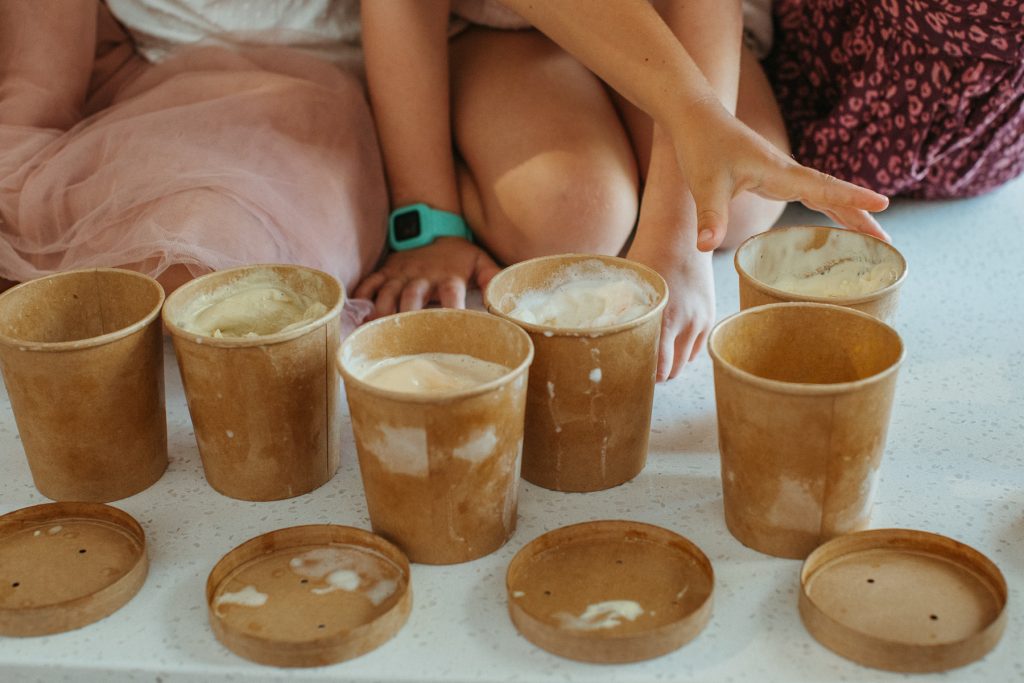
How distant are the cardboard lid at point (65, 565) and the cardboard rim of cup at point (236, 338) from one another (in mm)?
155

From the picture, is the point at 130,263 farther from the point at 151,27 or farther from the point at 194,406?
the point at 151,27

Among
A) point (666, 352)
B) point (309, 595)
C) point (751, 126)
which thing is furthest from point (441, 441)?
point (751, 126)

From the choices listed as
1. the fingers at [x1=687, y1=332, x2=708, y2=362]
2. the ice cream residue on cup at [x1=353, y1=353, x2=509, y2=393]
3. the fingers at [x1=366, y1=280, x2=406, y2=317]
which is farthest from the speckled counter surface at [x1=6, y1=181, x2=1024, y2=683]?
the fingers at [x1=366, y1=280, x2=406, y2=317]

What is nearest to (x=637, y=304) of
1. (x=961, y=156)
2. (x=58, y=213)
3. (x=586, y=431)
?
(x=586, y=431)

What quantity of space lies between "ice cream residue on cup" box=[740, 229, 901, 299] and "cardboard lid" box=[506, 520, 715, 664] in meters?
0.30

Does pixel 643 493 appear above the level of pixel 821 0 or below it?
below

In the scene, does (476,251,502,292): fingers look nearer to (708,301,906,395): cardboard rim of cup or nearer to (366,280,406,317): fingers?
(366,280,406,317): fingers

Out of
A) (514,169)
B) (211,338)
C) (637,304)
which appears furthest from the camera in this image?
(514,169)

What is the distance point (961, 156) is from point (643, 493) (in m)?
0.81

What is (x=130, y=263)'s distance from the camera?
110cm

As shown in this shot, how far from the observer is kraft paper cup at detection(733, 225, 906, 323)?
1.00 m

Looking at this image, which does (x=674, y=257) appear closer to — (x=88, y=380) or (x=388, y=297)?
(x=388, y=297)

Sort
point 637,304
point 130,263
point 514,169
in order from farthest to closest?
point 514,169, point 130,263, point 637,304

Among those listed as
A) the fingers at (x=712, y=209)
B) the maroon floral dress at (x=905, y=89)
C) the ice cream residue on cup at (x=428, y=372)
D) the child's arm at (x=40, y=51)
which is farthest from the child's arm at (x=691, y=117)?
the child's arm at (x=40, y=51)
